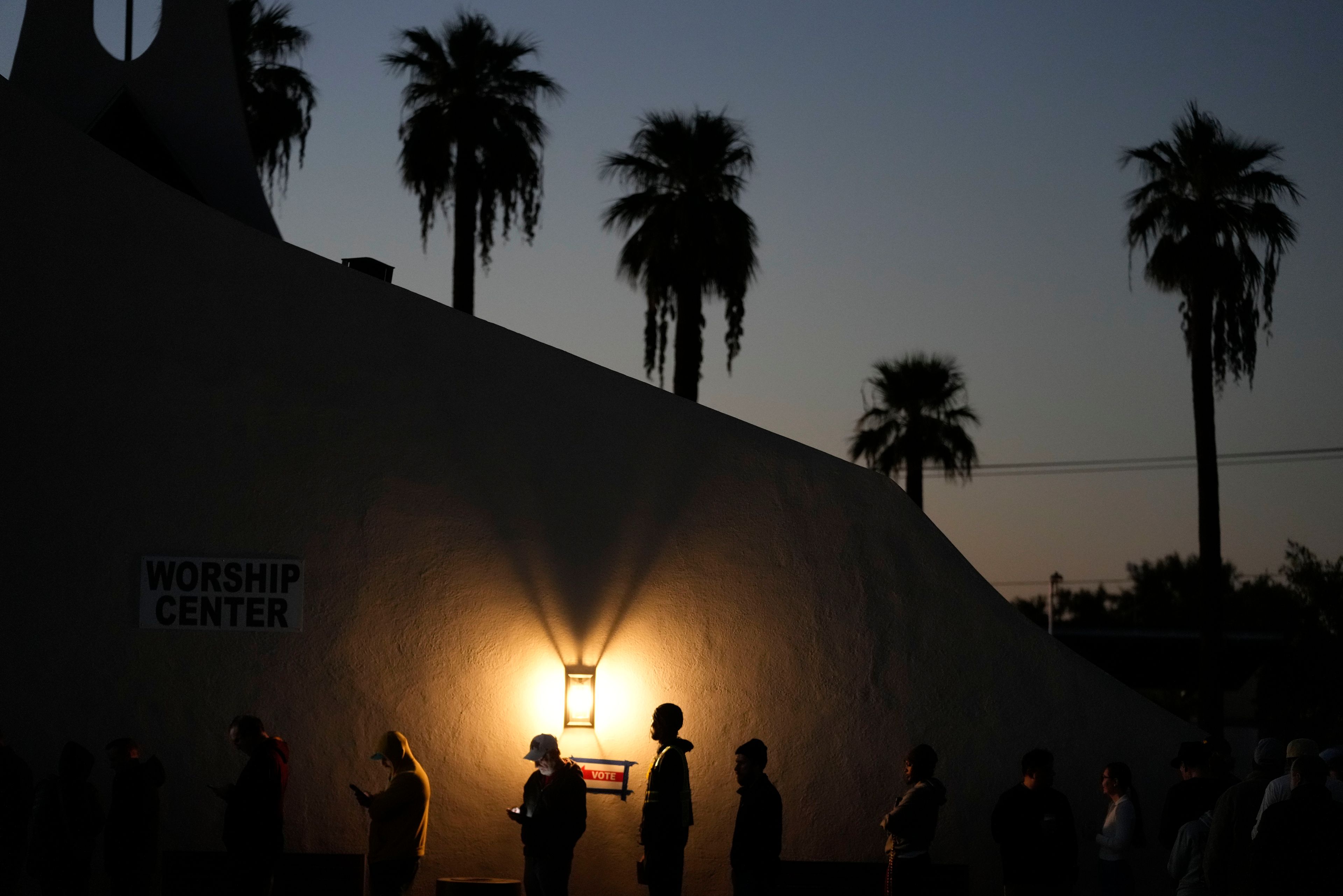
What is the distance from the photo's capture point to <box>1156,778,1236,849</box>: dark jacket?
303 inches

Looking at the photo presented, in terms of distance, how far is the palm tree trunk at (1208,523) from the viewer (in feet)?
62.9

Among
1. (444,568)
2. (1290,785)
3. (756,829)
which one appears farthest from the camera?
(444,568)

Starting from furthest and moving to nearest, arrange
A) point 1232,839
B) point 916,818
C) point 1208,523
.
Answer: point 1208,523 → point 916,818 → point 1232,839

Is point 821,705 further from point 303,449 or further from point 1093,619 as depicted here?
point 1093,619

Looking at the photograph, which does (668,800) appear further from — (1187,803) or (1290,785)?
(1290,785)

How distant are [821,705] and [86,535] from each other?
4.97 meters

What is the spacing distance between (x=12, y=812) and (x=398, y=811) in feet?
7.46

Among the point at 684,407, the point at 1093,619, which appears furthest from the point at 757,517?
the point at 1093,619

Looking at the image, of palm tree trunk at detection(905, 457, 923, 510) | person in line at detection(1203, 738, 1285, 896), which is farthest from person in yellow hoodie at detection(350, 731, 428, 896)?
palm tree trunk at detection(905, 457, 923, 510)

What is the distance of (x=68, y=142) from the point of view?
948 cm

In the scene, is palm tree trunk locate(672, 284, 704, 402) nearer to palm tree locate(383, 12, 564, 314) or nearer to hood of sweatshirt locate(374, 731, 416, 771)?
palm tree locate(383, 12, 564, 314)

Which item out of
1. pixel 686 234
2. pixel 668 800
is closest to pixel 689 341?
pixel 686 234

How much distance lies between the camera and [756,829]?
25.1 feet

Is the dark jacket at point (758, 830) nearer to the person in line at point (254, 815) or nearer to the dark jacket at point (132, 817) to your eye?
the person in line at point (254, 815)
